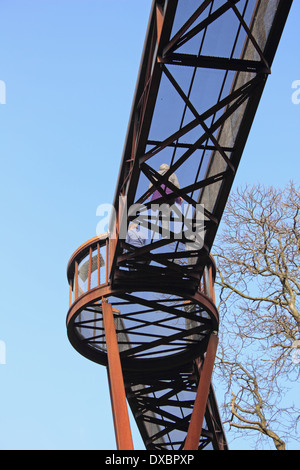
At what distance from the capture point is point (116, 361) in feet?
44.1

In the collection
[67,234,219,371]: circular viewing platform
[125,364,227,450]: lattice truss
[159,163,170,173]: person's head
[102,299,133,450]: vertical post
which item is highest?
[159,163,170,173]: person's head

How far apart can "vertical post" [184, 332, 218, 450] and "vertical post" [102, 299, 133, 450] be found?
5.94 feet

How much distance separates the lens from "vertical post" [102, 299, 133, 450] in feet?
40.1

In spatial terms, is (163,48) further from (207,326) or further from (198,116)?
(207,326)

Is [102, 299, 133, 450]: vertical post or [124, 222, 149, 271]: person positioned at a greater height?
[124, 222, 149, 271]: person

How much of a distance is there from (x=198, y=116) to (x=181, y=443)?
11543 millimetres

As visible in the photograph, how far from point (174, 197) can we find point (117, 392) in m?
4.15

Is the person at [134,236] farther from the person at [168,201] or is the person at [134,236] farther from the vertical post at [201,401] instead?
the vertical post at [201,401]

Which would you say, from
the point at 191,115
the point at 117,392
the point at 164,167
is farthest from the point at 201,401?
the point at 191,115

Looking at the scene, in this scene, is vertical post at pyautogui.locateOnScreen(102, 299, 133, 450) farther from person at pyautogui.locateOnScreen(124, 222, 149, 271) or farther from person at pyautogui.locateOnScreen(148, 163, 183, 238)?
person at pyautogui.locateOnScreen(148, 163, 183, 238)

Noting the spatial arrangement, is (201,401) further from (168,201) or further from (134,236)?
(168,201)

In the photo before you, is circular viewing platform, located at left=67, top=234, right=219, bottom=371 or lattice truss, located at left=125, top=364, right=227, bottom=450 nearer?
circular viewing platform, located at left=67, top=234, right=219, bottom=371

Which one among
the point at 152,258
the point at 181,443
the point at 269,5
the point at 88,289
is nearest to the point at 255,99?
the point at 269,5

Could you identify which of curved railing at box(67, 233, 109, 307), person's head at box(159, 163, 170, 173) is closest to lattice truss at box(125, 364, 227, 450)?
curved railing at box(67, 233, 109, 307)
